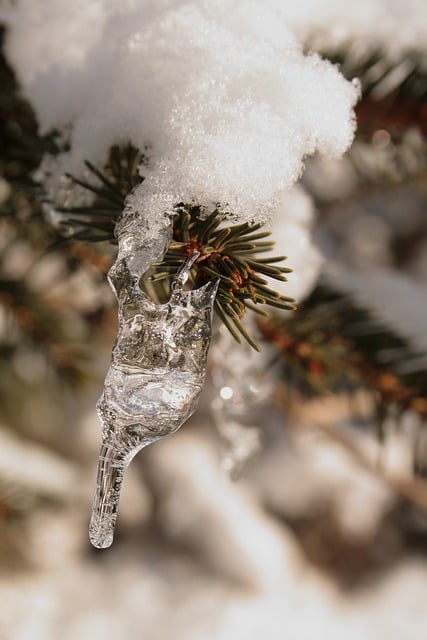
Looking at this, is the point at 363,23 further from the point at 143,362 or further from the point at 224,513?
the point at 224,513

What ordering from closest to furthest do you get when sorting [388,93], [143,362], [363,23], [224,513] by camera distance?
[143,362], [388,93], [363,23], [224,513]

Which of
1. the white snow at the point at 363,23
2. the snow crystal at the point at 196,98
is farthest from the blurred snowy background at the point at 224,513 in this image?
the snow crystal at the point at 196,98

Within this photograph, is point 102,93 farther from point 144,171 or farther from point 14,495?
point 14,495

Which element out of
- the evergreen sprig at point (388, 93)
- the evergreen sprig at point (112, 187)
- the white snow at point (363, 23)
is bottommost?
the evergreen sprig at point (112, 187)

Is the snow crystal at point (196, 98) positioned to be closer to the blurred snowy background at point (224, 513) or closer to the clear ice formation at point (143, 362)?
the clear ice formation at point (143, 362)

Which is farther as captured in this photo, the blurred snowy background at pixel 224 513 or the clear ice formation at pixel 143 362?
the blurred snowy background at pixel 224 513

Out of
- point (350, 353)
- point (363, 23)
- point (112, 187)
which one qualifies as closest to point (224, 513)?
point (350, 353)

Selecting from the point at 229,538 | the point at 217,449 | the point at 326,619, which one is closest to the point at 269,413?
the point at 217,449
